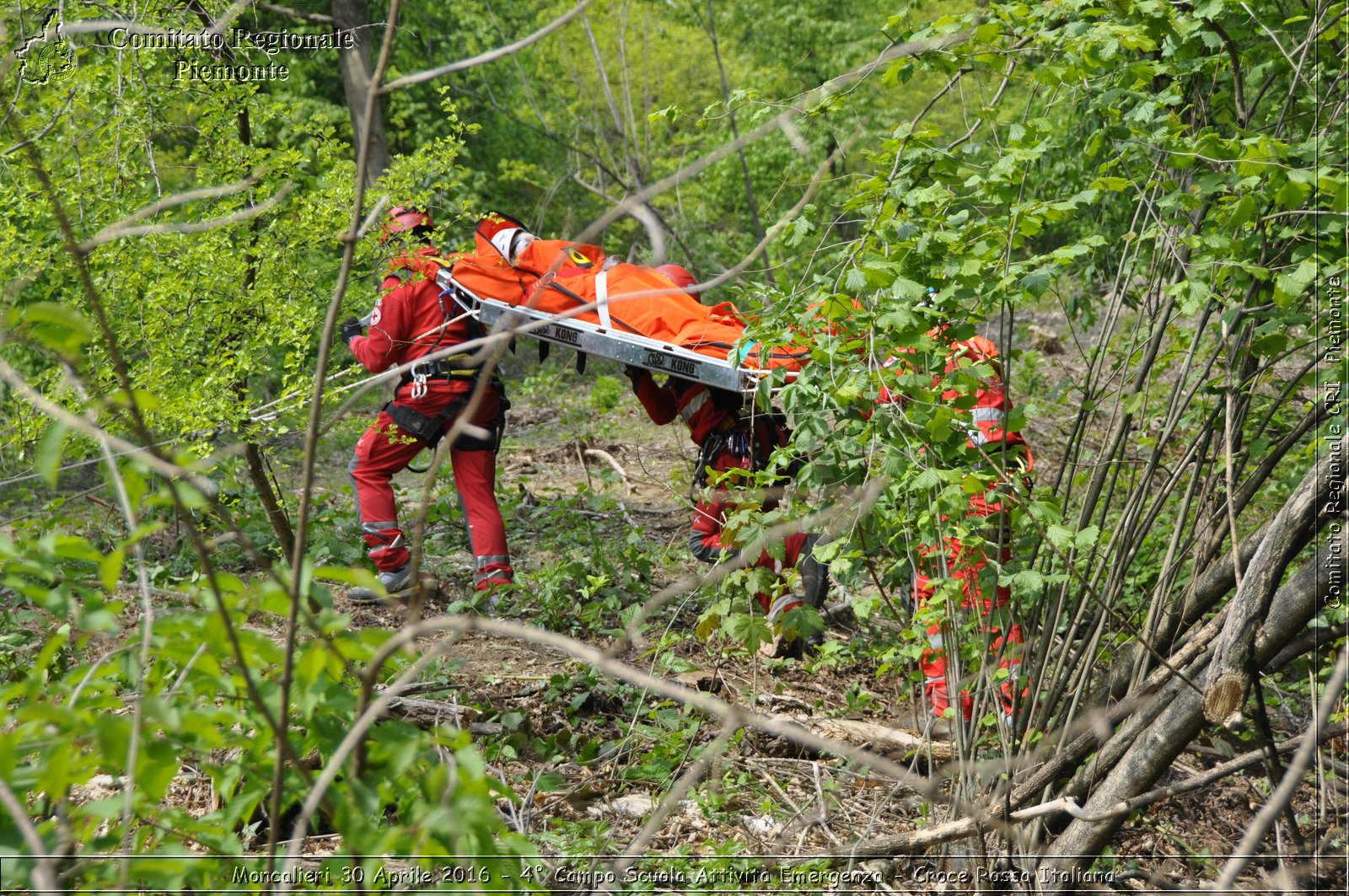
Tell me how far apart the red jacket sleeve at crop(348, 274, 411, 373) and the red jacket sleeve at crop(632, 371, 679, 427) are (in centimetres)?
126

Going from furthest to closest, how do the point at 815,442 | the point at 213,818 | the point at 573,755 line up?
1. the point at 573,755
2. the point at 815,442
3. the point at 213,818

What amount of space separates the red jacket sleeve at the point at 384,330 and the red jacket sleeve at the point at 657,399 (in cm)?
126

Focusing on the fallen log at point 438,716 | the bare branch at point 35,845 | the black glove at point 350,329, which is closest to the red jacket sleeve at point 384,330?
the black glove at point 350,329

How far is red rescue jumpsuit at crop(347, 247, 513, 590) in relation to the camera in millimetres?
5402

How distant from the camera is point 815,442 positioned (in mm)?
3104

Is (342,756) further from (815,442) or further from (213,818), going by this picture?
(815,442)

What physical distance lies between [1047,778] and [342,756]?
7.51ft

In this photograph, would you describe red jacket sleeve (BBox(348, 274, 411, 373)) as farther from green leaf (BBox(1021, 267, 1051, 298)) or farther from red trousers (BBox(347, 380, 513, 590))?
green leaf (BBox(1021, 267, 1051, 298))

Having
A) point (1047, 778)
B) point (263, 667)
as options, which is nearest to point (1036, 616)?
point (1047, 778)

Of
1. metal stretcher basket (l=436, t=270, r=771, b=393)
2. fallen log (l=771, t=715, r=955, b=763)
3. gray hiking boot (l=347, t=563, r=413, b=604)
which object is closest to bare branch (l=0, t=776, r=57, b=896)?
fallen log (l=771, t=715, r=955, b=763)

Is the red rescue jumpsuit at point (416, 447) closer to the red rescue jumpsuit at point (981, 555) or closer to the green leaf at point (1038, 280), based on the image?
the red rescue jumpsuit at point (981, 555)

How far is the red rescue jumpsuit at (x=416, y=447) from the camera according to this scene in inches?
213

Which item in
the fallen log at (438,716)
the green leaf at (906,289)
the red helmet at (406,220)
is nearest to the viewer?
the green leaf at (906,289)

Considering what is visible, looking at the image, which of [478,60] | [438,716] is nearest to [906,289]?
[478,60]
